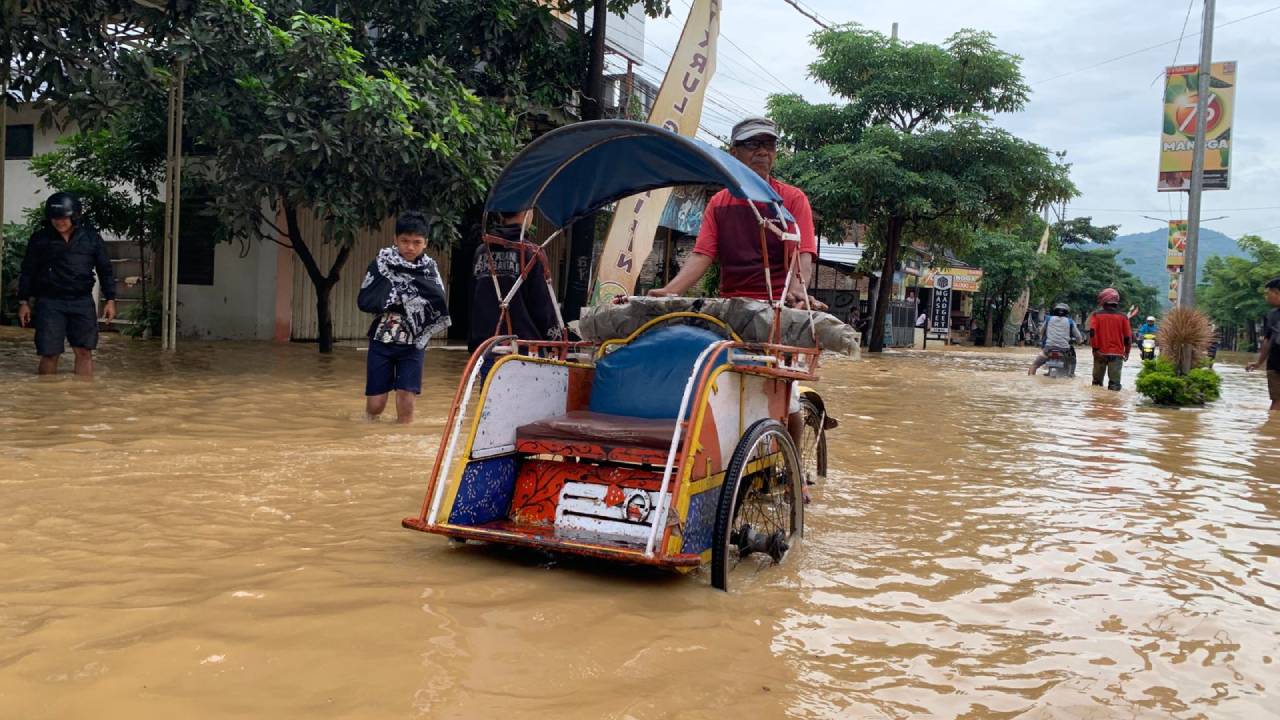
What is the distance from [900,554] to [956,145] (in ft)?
67.1

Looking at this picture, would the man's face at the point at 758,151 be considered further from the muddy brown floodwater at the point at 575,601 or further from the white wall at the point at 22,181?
the white wall at the point at 22,181

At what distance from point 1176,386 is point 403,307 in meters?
10.4

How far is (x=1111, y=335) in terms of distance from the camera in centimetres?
1454

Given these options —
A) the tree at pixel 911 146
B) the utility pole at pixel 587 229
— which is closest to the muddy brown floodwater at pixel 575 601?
the utility pole at pixel 587 229

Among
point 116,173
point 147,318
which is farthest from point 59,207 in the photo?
point 147,318

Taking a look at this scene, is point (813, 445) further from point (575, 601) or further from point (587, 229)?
point (587, 229)

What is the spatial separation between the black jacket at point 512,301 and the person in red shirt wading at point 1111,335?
10.5m

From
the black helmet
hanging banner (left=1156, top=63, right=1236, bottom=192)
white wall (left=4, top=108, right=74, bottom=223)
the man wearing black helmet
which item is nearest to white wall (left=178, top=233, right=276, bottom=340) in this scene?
the man wearing black helmet

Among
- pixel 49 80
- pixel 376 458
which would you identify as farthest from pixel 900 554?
pixel 49 80

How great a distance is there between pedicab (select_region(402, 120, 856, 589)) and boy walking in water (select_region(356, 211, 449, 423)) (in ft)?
7.64

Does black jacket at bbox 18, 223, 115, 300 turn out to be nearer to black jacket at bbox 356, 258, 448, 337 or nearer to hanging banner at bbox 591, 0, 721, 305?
black jacket at bbox 356, 258, 448, 337

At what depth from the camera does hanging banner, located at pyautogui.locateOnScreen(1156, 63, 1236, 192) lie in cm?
1745

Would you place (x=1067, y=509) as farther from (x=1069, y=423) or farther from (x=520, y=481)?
(x=1069, y=423)

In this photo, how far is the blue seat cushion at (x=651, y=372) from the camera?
428cm
